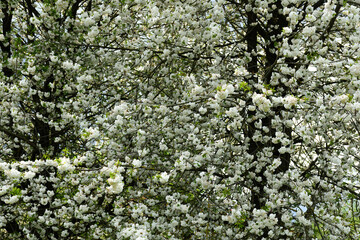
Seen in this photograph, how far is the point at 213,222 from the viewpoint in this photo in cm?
537

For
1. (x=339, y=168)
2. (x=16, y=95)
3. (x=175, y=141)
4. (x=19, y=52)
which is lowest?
(x=339, y=168)

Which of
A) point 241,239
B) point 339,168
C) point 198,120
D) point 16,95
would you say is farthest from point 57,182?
point 339,168

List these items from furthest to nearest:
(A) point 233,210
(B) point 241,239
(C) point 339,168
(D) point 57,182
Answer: (D) point 57,182 → (B) point 241,239 → (C) point 339,168 → (A) point 233,210

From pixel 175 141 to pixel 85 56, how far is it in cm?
231

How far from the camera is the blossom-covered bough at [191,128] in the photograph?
15.6 ft

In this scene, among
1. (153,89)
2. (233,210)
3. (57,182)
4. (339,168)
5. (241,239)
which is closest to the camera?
(233,210)

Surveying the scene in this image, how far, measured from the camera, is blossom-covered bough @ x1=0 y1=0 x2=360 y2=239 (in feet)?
15.6

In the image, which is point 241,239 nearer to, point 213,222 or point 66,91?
point 213,222

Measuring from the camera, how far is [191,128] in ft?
17.2

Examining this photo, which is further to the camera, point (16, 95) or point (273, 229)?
point (16, 95)

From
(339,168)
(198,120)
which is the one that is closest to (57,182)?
(198,120)

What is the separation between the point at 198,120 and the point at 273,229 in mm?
1806

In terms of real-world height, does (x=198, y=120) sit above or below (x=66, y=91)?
below

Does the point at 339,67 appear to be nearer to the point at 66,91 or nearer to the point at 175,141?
the point at 175,141
